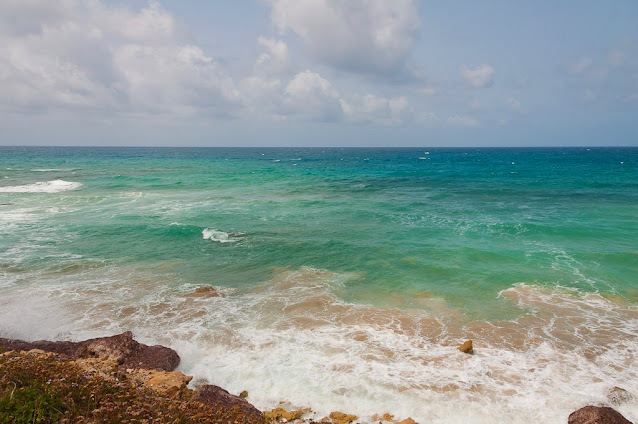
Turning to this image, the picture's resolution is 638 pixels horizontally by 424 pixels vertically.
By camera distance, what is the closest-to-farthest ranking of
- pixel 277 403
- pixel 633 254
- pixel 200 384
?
pixel 277 403 < pixel 200 384 < pixel 633 254

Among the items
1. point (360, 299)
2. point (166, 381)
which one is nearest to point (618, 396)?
point (360, 299)

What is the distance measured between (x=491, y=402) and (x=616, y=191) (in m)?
49.6

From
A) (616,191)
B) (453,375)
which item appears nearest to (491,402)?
(453,375)

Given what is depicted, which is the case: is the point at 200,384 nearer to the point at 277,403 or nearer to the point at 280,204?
the point at 277,403

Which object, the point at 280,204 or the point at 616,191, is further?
the point at 616,191

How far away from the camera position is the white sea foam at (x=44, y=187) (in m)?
45.8

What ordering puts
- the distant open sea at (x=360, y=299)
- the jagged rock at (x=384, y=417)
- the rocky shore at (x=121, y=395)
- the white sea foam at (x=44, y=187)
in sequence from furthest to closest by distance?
1. the white sea foam at (x=44, y=187)
2. the distant open sea at (x=360, y=299)
3. the jagged rock at (x=384, y=417)
4. the rocky shore at (x=121, y=395)

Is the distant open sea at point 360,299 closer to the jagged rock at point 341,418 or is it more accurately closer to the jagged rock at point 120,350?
the jagged rock at point 341,418

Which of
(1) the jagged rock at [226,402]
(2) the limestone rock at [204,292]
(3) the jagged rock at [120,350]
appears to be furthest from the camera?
(2) the limestone rock at [204,292]

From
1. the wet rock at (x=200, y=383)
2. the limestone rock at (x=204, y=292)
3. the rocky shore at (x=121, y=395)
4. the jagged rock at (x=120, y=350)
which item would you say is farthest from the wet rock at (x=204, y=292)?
the wet rock at (x=200, y=383)

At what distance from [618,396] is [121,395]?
12.5 m

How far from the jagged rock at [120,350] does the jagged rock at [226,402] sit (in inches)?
87.1

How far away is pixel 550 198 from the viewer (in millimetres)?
41938

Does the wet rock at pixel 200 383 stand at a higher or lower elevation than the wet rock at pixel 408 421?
lower
